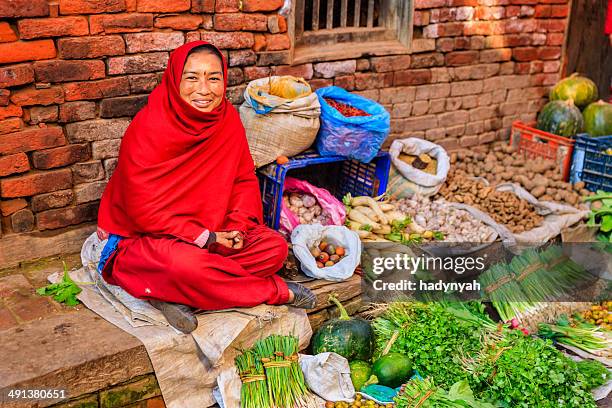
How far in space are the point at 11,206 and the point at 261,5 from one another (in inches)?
87.6

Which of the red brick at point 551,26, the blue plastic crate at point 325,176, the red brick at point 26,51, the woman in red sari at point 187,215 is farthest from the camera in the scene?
the red brick at point 551,26

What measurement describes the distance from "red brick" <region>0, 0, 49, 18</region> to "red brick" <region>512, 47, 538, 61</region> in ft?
15.2

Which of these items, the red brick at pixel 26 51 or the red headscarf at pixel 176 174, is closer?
the red headscarf at pixel 176 174

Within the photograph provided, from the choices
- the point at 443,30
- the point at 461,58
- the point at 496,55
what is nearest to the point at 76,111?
the point at 443,30

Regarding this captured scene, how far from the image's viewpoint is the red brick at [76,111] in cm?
438

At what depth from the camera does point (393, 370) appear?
397 centimetres

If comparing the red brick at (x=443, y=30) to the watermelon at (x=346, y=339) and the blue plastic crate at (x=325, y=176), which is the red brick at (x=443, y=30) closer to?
the blue plastic crate at (x=325, y=176)

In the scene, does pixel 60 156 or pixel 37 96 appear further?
pixel 60 156

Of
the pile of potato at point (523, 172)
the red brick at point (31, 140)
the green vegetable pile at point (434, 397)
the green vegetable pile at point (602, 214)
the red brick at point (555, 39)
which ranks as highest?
the red brick at point (555, 39)

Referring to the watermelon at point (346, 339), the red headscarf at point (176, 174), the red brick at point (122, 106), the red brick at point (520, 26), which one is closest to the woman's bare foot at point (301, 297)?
the watermelon at point (346, 339)

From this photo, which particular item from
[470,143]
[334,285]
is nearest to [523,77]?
[470,143]

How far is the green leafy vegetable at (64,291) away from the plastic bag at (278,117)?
5.00 ft

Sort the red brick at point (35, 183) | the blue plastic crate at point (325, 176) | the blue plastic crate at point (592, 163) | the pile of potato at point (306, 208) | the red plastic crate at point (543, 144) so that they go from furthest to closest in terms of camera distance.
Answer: the red plastic crate at point (543, 144), the blue plastic crate at point (592, 163), the pile of potato at point (306, 208), the blue plastic crate at point (325, 176), the red brick at point (35, 183)

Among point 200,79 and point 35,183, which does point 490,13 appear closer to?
point 200,79
